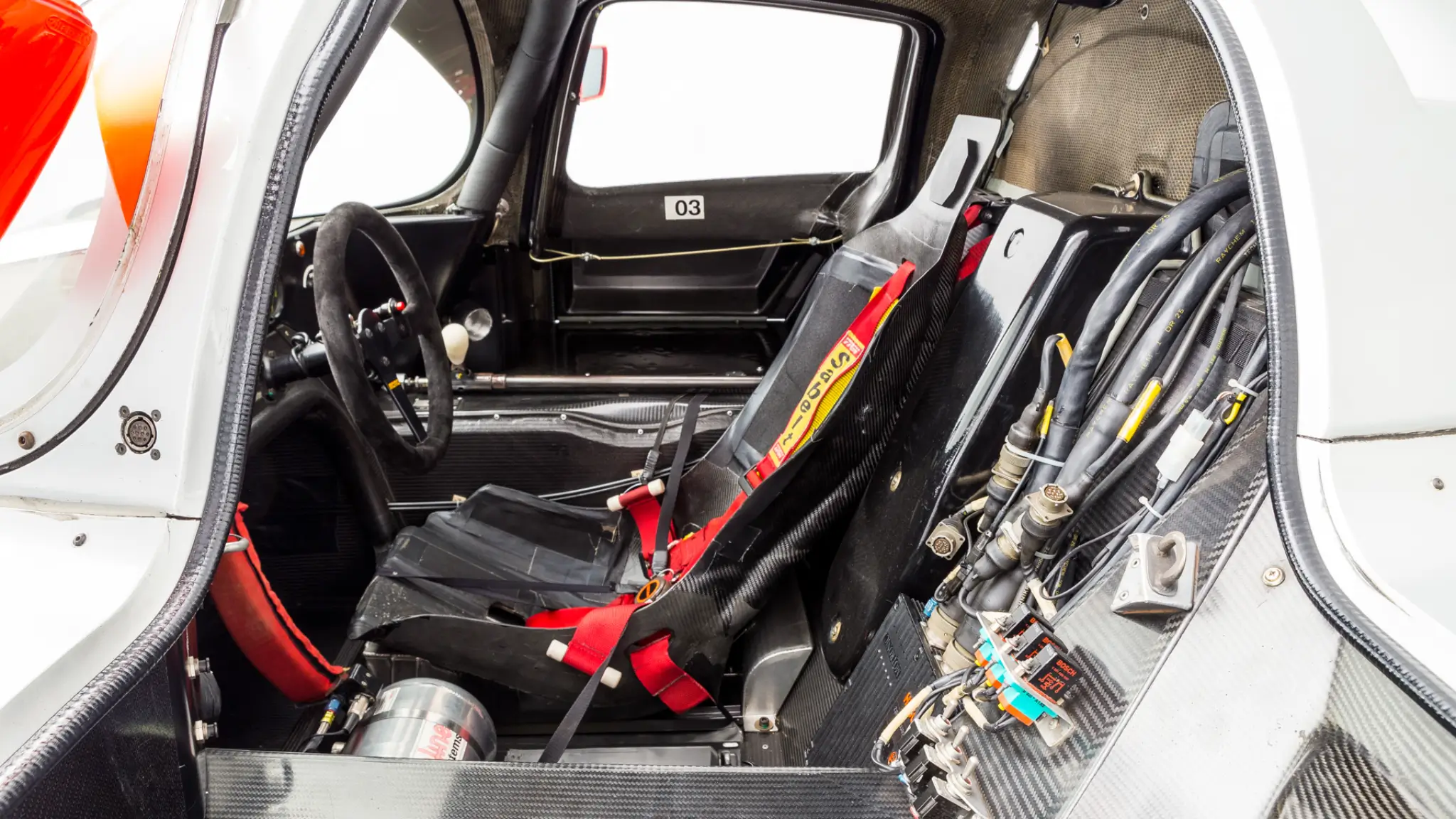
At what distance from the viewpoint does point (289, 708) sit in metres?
1.47

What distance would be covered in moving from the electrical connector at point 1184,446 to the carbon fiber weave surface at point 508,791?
520mm

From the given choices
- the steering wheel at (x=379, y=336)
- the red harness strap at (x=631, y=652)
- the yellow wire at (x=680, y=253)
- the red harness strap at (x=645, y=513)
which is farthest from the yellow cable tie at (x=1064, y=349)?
the yellow wire at (x=680, y=253)

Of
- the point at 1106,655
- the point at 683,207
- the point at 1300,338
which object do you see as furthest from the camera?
the point at 683,207

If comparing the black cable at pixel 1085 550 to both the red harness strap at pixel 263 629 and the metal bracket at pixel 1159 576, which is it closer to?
the metal bracket at pixel 1159 576

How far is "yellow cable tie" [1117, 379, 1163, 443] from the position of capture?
3.48 ft

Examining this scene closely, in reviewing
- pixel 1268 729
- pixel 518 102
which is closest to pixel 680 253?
pixel 518 102

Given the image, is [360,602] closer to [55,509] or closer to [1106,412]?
[55,509]

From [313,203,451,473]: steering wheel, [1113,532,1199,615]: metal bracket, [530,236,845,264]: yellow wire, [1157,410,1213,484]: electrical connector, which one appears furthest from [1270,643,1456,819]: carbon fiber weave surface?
[530,236,845,264]: yellow wire

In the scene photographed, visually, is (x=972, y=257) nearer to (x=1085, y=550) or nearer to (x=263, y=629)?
(x=1085, y=550)

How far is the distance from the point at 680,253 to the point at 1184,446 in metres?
1.71

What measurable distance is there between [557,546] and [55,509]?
106 centimetres

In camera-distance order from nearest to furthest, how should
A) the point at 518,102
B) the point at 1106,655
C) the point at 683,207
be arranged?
the point at 1106,655 < the point at 518,102 < the point at 683,207

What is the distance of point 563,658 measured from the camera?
4.86 ft

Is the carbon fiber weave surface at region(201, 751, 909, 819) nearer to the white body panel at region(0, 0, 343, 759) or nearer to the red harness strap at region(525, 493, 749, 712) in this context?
the white body panel at region(0, 0, 343, 759)
